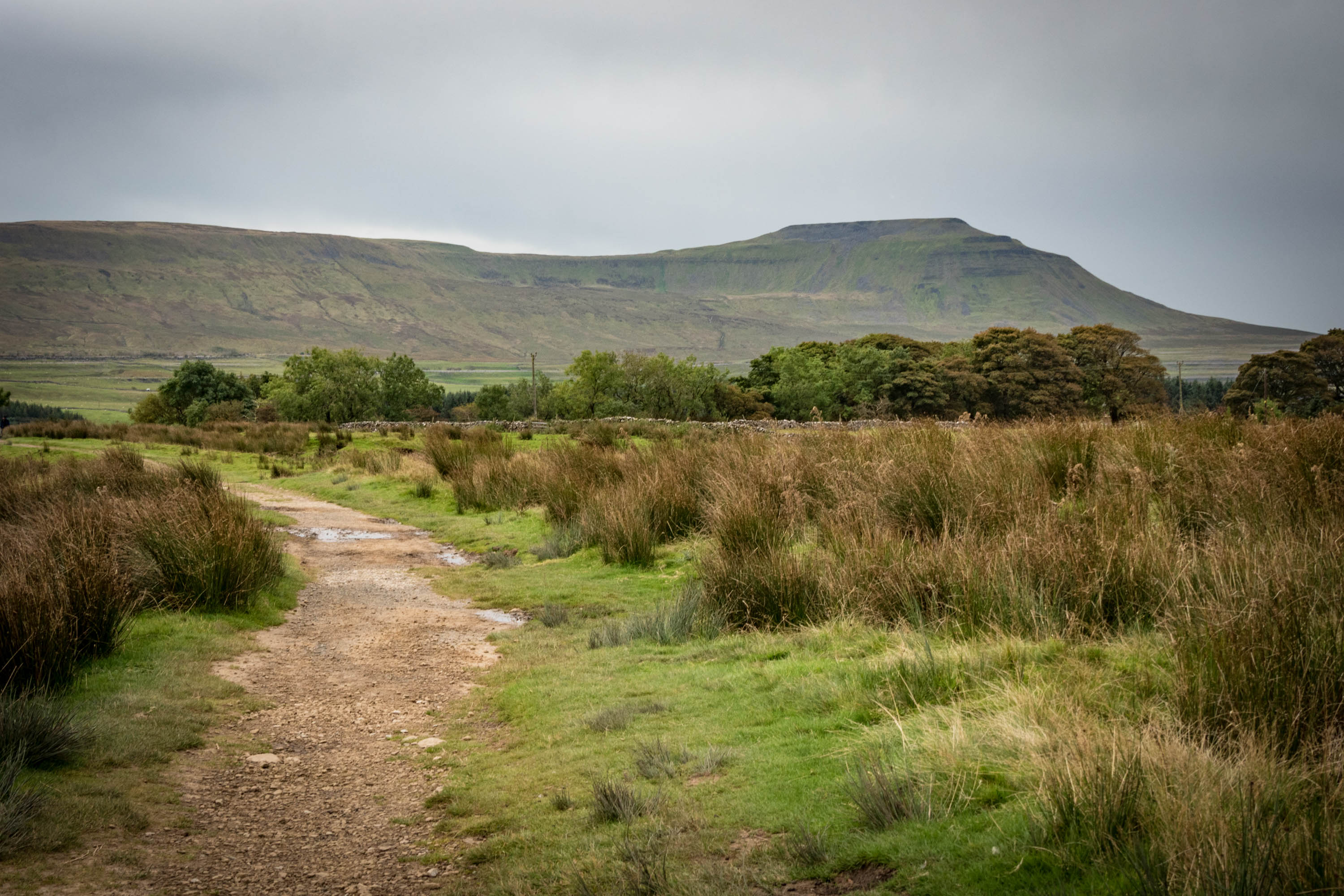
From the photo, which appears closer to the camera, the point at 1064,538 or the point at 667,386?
the point at 1064,538

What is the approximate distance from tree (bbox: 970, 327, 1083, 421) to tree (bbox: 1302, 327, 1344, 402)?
45.7 feet

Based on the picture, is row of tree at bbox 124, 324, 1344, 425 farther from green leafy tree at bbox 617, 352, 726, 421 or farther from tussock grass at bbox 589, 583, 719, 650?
tussock grass at bbox 589, 583, 719, 650

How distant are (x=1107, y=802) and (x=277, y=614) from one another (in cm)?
822

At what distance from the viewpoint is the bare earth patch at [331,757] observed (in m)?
4.02

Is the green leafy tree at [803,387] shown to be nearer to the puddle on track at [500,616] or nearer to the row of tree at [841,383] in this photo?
the row of tree at [841,383]

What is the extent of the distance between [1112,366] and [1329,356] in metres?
14.8

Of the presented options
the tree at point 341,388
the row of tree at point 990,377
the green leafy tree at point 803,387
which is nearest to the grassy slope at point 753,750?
the row of tree at point 990,377

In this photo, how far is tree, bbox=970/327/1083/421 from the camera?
61.7m

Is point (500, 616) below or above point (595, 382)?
below

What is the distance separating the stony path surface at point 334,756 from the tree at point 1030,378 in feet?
190

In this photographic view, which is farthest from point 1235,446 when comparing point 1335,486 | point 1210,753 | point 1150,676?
point 1210,753

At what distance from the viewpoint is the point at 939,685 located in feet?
15.9

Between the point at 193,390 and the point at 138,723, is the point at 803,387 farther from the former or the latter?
the point at 138,723

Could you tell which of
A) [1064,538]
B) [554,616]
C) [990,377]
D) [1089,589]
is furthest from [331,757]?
[990,377]
